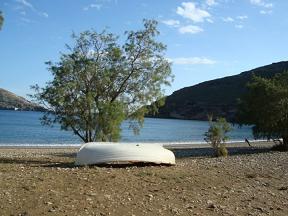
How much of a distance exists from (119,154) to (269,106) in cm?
1916

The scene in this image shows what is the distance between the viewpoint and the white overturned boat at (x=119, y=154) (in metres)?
16.9

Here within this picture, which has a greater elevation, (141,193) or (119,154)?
(119,154)

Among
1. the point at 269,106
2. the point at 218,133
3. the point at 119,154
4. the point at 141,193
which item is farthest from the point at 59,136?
the point at 141,193

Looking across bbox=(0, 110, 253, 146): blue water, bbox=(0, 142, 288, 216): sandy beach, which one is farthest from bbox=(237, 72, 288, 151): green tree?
bbox=(0, 142, 288, 216): sandy beach

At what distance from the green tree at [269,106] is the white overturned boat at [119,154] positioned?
56.9 ft

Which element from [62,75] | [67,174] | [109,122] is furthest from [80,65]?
[67,174]

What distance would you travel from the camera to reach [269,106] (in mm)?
33688

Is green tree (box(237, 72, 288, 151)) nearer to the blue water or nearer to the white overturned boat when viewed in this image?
the blue water

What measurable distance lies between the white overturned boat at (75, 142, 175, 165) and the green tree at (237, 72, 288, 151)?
17335mm

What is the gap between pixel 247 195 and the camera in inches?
508

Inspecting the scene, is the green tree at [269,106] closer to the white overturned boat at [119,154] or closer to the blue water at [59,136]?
the blue water at [59,136]

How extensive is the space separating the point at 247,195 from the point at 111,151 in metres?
5.67

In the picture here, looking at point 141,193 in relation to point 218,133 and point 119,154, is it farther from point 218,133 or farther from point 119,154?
point 218,133

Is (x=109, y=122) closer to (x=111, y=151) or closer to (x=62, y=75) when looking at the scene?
(x=62, y=75)
